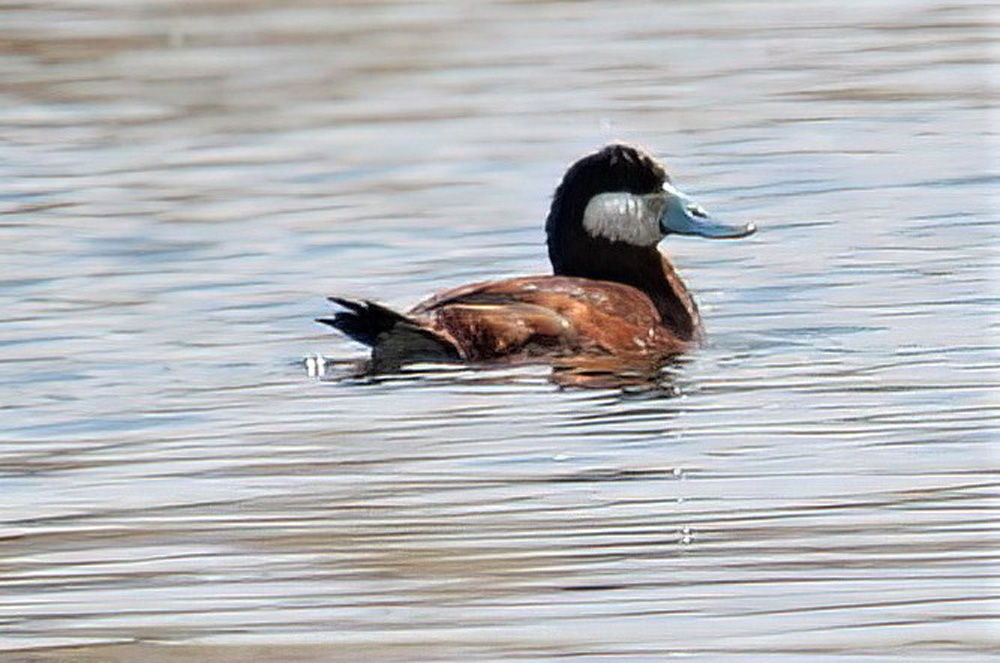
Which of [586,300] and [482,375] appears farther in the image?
[586,300]

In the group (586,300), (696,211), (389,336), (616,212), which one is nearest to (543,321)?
(586,300)

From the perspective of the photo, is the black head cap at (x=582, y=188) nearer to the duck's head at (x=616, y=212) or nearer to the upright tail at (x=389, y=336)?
the duck's head at (x=616, y=212)

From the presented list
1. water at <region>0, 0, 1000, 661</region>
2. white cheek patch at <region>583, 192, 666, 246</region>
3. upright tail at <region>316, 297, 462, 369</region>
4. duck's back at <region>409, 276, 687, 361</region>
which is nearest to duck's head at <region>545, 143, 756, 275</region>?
white cheek patch at <region>583, 192, 666, 246</region>

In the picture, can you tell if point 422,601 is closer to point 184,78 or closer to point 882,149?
point 882,149

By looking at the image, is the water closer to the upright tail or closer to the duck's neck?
the upright tail

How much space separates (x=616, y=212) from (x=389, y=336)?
131 centimetres

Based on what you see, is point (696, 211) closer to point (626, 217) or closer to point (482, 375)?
point (626, 217)

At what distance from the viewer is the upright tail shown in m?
8.81

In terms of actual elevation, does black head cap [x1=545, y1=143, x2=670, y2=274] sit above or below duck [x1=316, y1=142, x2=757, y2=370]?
above

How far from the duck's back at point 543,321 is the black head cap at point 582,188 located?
18.3 inches

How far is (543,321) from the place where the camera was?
9.05m

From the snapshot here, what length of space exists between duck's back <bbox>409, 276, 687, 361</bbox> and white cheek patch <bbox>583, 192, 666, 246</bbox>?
43 cm

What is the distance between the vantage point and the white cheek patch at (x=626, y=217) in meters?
9.96

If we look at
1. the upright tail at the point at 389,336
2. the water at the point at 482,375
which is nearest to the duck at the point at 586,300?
the upright tail at the point at 389,336
